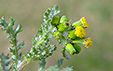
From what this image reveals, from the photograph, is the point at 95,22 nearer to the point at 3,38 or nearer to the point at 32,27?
the point at 32,27

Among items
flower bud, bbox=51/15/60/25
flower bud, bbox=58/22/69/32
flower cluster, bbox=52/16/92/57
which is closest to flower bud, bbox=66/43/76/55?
flower cluster, bbox=52/16/92/57

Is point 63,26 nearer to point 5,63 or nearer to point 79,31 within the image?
point 79,31

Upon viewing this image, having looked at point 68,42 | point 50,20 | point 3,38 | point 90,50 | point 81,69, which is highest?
point 3,38

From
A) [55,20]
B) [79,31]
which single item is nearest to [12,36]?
[55,20]

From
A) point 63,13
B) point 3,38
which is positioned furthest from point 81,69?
point 3,38

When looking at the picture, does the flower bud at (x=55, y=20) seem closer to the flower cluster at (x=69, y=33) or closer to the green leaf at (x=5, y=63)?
the flower cluster at (x=69, y=33)

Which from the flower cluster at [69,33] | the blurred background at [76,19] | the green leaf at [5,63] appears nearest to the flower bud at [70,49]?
the flower cluster at [69,33]
